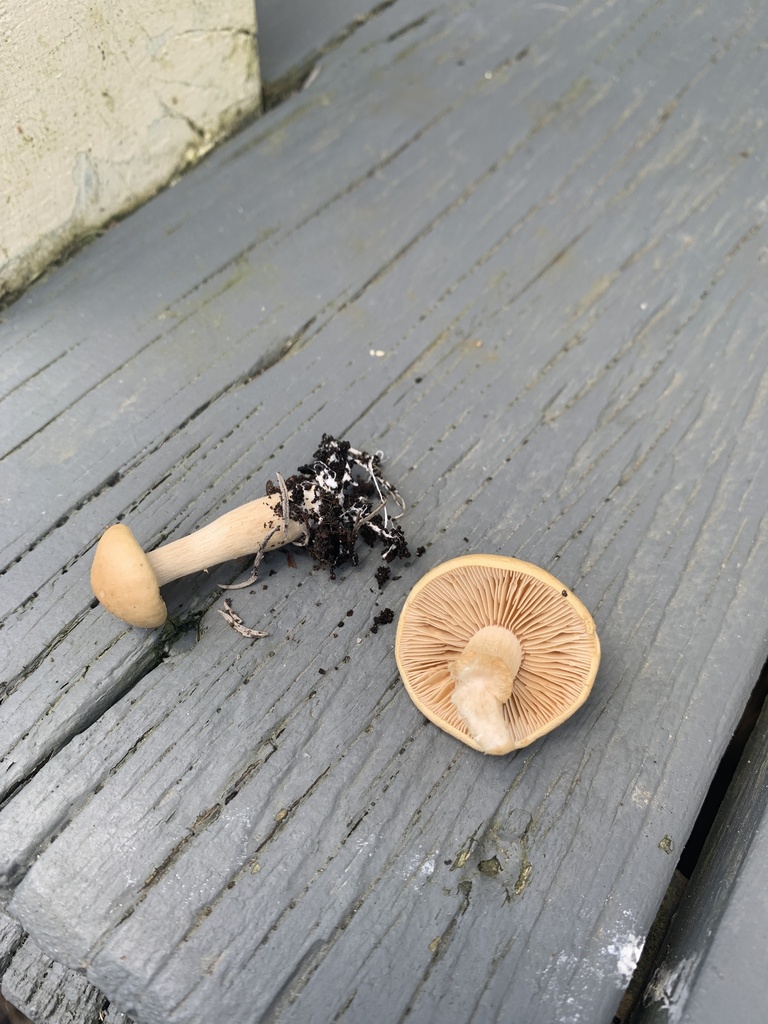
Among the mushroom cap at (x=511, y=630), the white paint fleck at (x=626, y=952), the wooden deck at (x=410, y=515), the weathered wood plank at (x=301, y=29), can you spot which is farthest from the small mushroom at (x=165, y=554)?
the weathered wood plank at (x=301, y=29)

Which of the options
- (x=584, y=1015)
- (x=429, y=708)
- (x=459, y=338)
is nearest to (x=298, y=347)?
(x=459, y=338)

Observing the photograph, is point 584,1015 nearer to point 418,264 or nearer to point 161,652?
point 161,652

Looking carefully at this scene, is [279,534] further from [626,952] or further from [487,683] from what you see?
[626,952]

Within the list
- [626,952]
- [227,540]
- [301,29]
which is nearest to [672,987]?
[626,952]

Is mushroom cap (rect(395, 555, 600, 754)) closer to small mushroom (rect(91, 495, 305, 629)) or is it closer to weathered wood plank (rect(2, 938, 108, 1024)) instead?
small mushroom (rect(91, 495, 305, 629))

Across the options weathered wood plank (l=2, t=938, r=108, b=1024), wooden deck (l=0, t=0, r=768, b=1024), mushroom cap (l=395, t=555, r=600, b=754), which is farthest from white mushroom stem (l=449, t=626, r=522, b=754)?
weathered wood plank (l=2, t=938, r=108, b=1024)

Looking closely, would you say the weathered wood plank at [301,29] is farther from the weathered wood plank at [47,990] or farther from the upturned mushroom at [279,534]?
the weathered wood plank at [47,990]

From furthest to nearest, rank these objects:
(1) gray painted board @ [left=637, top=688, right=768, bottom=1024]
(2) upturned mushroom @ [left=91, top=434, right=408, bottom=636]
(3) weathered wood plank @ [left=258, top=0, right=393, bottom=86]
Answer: (3) weathered wood plank @ [left=258, top=0, right=393, bottom=86] < (2) upturned mushroom @ [left=91, top=434, right=408, bottom=636] < (1) gray painted board @ [left=637, top=688, right=768, bottom=1024]
